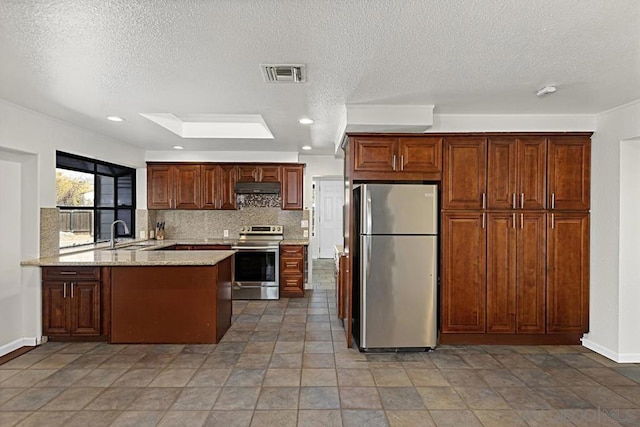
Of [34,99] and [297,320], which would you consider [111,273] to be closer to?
[34,99]

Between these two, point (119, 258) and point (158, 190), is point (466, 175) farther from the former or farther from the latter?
point (158, 190)

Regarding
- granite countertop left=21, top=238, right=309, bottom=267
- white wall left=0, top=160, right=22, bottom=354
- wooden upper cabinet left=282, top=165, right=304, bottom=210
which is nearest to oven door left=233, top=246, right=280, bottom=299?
wooden upper cabinet left=282, top=165, right=304, bottom=210

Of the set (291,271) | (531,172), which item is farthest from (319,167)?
(531,172)

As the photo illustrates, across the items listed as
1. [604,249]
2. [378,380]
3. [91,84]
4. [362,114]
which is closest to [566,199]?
[604,249]

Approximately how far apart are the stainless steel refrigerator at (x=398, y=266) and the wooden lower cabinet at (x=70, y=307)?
2600 millimetres

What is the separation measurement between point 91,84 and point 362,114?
2179 millimetres

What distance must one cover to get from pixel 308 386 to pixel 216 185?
12.6ft

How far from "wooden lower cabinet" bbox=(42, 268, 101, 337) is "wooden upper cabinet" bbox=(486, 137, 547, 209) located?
13.0ft

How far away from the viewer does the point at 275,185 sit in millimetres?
6004

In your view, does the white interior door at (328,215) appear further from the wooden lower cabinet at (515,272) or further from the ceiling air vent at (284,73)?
the ceiling air vent at (284,73)

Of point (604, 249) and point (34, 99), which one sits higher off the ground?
point (34, 99)

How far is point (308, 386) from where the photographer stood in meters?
2.85

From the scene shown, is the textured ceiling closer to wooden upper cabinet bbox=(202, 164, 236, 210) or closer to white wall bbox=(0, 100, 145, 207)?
white wall bbox=(0, 100, 145, 207)

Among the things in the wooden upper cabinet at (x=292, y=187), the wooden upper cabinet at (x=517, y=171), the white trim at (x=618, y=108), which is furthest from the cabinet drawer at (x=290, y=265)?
the white trim at (x=618, y=108)
